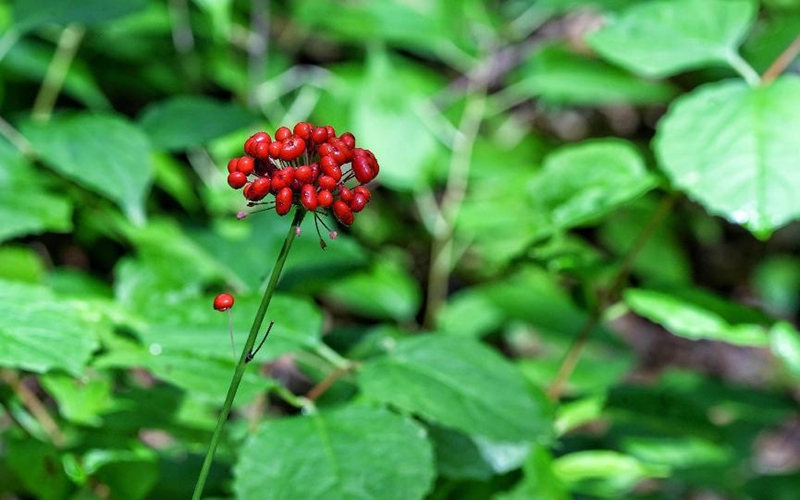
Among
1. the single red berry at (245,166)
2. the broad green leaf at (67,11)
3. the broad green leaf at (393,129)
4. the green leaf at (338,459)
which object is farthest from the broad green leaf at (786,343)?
the broad green leaf at (67,11)

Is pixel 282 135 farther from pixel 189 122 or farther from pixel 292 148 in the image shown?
pixel 189 122

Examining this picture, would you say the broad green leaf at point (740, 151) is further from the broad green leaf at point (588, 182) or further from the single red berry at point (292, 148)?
the single red berry at point (292, 148)

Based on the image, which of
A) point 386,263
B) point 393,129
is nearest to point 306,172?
point 386,263

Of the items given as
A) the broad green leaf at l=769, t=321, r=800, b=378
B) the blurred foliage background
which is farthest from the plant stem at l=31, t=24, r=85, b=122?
the broad green leaf at l=769, t=321, r=800, b=378

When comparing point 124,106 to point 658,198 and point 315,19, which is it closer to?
point 315,19

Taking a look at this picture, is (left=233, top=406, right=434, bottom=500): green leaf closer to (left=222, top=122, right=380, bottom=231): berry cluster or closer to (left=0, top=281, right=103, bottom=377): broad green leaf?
(left=0, top=281, right=103, bottom=377): broad green leaf

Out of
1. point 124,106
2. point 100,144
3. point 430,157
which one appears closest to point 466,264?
point 430,157
